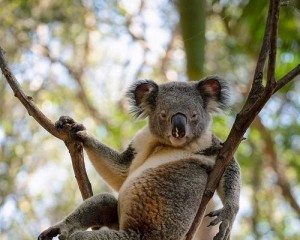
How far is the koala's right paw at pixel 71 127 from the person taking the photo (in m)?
4.05

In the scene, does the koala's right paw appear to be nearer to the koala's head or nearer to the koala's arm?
the koala's arm

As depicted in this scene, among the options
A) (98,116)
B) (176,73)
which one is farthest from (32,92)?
(176,73)

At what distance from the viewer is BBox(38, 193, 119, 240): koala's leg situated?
3.55 meters

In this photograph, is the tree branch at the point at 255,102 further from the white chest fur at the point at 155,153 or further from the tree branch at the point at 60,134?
the tree branch at the point at 60,134

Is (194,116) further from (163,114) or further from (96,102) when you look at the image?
(96,102)

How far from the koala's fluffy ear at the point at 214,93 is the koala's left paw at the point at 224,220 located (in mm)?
1041

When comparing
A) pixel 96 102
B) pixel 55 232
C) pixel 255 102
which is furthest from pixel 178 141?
pixel 96 102

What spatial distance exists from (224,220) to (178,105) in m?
0.94

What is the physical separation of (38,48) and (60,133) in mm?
8403

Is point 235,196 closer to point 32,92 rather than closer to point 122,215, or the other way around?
point 122,215

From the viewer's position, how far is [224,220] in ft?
11.3

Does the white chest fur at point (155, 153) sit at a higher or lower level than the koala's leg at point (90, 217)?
higher

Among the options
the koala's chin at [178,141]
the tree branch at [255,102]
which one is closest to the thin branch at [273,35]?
the tree branch at [255,102]

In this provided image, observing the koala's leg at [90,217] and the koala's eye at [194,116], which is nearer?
the koala's leg at [90,217]
